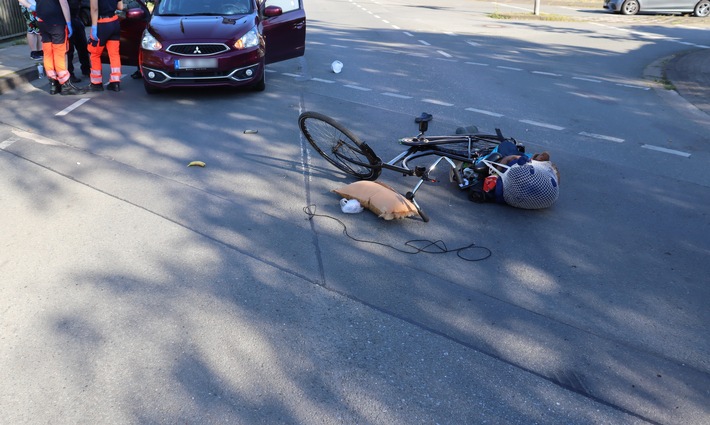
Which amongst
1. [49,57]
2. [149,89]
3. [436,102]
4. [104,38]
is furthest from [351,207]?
[49,57]

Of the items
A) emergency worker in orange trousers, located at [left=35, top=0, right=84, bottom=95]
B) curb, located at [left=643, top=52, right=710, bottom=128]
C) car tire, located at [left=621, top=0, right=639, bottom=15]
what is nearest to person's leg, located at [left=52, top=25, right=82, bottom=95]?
emergency worker in orange trousers, located at [left=35, top=0, right=84, bottom=95]

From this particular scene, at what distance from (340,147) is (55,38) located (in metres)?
6.12

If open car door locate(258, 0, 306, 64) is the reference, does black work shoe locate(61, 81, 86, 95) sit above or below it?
below

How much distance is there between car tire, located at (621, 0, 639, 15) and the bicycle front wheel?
25.5 meters

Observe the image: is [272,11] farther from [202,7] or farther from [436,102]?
[436,102]

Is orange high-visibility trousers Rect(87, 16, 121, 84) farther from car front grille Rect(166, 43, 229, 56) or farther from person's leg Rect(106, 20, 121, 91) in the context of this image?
car front grille Rect(166, 43, 229, 56)

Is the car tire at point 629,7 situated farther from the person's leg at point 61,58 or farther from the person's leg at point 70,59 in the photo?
the person's leg at point 61,58

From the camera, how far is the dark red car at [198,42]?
1035cm

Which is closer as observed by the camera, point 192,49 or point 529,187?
point 529,187

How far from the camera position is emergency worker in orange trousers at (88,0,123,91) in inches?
434

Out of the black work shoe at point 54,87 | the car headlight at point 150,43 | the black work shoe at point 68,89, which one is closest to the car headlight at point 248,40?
the car headlight at point 150,43

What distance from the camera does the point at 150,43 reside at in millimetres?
10484

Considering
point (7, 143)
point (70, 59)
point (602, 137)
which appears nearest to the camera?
point (7, 143)

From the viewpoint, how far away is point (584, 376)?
3.99 meters
